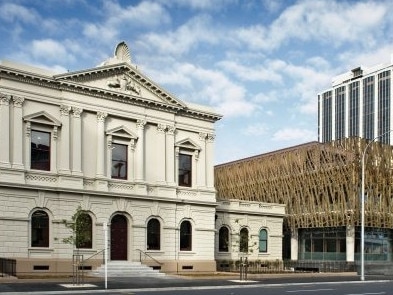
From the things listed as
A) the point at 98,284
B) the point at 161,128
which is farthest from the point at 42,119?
the point at 98,284

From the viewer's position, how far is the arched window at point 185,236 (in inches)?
1779

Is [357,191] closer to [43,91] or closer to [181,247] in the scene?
[181,247]

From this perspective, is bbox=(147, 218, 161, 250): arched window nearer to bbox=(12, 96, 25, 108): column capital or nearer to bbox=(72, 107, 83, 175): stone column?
bbox=(72, 107, 83, 175): stone column

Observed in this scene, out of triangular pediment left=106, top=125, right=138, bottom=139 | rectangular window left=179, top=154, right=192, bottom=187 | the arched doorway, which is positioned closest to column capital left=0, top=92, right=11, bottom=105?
triangular pediment left=106, top=125, right=138, bottom=139

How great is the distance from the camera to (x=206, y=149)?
1869 inches

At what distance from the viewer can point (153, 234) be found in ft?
143

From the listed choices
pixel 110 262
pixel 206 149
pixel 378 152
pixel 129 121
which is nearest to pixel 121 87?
pixel 129 121

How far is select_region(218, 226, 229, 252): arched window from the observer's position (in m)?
51.8

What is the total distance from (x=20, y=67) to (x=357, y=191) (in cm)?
3535

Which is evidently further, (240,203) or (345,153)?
(345,153)

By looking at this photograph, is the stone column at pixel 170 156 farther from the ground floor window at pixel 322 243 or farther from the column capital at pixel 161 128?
the ground floor window at pixel 322 243

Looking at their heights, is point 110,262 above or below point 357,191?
below

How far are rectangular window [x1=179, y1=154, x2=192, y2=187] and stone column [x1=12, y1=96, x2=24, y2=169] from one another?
13.2 m

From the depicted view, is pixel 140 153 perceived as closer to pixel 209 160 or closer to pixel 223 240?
pixel 209 160
